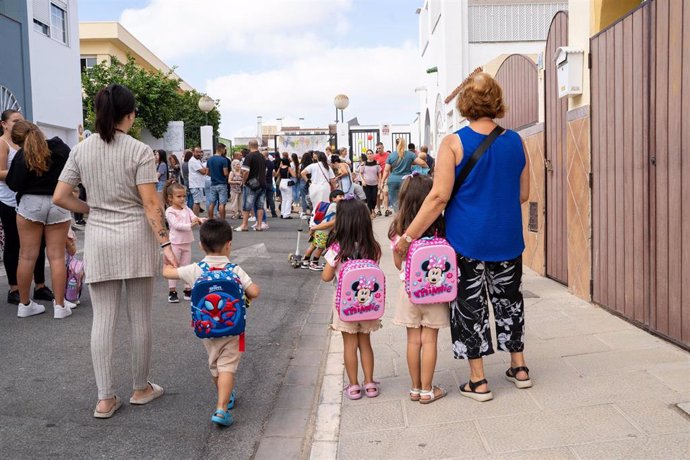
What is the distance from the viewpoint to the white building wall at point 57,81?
18969 mm

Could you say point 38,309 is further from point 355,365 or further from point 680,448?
point 680,448

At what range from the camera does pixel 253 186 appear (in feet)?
48.9

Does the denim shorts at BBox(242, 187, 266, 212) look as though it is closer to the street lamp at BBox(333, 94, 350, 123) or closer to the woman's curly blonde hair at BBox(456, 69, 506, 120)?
the woman's curly blonde hair at BBox(456, 69, 506, 120)

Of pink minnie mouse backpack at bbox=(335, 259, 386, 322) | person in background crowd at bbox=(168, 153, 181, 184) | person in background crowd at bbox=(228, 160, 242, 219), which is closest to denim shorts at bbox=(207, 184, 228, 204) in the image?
person in background crowd at bbox=(228, 160, 242, 219)

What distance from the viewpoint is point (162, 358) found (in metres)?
5.44

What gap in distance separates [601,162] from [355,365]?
10.1 ft

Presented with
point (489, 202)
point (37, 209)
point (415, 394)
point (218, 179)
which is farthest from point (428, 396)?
point (218, 179)

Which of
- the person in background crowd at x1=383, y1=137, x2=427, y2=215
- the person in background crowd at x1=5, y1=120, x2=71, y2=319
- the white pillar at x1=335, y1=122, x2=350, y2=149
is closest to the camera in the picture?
the person in background crowd at x1=5, y1=120, x2=71, y2=319

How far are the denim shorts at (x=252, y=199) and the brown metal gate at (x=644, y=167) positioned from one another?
9506 millimetres

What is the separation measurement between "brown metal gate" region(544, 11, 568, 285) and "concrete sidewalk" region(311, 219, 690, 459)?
2169 mm

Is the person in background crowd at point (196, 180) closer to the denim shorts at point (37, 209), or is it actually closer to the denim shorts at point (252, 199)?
the denim shorts at point (252, 199)

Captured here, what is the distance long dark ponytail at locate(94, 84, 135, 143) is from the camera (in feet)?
13.5

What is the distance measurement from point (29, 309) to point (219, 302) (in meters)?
3.49

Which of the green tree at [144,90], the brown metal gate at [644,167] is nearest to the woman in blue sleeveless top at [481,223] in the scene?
the brown metal gate at [644,167]
